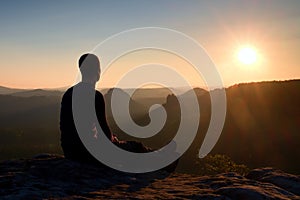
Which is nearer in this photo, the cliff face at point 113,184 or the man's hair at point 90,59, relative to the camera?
the cliff face at point 113,184

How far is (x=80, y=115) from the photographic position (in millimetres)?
9273

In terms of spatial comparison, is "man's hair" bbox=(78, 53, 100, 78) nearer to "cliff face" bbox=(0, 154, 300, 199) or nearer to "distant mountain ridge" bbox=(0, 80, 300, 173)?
"cliff face" bbox=(0, 154, 300, 199)

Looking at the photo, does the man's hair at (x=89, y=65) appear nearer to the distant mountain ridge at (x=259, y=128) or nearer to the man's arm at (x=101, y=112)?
the man's arm at (x=101, y=112)

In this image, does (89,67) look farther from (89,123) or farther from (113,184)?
(113,184)

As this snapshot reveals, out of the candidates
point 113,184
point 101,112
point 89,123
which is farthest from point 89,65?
point 113,184

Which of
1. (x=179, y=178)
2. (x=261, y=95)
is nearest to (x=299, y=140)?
(x=261, y=95)

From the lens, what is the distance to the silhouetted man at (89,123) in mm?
9328

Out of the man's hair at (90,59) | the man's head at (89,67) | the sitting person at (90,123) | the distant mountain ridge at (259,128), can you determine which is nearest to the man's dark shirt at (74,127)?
the sitting person at (90,123)

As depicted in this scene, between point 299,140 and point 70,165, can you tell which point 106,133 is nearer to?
point 70,165

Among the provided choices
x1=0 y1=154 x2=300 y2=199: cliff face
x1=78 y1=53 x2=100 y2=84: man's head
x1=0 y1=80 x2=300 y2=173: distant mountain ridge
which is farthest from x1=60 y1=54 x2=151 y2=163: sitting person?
x1=0 y1=80 x2=300 y2=173: distant mountain ridge

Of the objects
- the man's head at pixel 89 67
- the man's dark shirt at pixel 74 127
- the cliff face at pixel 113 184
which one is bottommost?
→ the cliff face at pixel 113 184

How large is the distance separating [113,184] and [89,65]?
10.7 ft

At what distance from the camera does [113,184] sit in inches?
298

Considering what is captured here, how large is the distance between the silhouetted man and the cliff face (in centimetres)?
64
